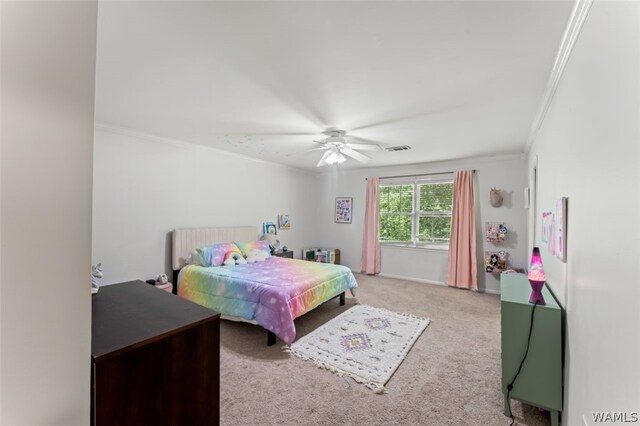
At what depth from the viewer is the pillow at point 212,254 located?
380cm

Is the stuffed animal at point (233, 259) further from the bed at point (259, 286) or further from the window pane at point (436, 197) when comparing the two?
the window pane at point (436, 197)

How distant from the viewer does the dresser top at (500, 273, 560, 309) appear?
1.86 meters

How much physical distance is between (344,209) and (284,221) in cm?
140

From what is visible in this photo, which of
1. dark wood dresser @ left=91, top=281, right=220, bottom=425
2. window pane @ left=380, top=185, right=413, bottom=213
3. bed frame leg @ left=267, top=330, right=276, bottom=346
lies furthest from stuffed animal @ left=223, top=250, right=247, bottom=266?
window pane @ left=380, top=185, right=413, bottom=213

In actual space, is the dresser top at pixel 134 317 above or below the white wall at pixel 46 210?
below

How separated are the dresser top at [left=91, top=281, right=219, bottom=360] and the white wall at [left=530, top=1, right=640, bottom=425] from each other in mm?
1484

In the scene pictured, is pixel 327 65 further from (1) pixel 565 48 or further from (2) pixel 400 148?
(2) pixel 400 148

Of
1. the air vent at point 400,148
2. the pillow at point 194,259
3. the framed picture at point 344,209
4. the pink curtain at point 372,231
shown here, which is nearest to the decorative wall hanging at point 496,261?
the pink curtain at point 372,231

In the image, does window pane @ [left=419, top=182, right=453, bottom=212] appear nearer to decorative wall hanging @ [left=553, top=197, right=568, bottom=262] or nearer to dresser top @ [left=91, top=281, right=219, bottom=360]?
decorative wall hanging @ [left=553, top=197, right=568, bottom=262]

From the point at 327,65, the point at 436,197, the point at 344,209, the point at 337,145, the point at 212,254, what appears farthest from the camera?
the point at 344,209

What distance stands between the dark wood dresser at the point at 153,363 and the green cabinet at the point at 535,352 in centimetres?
183

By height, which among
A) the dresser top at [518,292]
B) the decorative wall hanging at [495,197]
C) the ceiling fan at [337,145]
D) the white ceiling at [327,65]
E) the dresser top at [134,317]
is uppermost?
the white ceiling at [327,65]

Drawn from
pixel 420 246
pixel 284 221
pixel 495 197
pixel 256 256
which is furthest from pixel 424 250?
pixel 256 256

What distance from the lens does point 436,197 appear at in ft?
17.2
